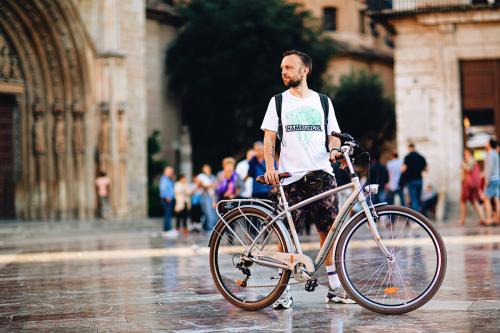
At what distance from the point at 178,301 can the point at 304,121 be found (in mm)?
1911

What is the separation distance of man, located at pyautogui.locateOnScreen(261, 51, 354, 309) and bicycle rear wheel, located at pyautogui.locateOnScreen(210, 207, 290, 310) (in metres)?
0.22

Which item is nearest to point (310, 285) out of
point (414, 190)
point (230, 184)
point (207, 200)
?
point (230, 184)

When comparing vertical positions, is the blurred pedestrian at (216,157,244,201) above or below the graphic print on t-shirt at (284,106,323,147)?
below

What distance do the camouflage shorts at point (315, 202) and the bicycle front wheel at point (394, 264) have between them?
384mm

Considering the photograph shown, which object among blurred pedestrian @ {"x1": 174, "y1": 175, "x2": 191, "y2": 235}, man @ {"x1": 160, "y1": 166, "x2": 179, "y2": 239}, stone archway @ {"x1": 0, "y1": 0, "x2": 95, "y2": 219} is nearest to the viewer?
man @ {"x1": 160, "y1": 166, "x2": 179, "y2": 239}

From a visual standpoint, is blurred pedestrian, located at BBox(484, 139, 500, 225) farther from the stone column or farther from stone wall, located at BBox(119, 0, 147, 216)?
A: stone wall, located at BBox(119, 0, 147, 216)

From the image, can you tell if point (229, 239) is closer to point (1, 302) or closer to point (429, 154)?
point (1, 302)

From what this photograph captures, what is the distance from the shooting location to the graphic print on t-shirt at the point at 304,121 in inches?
300

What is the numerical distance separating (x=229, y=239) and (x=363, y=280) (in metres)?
1.15

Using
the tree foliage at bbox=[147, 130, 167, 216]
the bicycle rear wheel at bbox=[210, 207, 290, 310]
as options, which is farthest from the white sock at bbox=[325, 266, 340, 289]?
the tree foliage at bbox=[147, 130, 167, 216]

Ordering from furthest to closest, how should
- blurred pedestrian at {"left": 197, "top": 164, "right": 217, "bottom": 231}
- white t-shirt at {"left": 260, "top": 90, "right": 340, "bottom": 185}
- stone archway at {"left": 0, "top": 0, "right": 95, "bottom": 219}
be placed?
1. stone archway at {"left": 0, "top": 0, "right": 95, "bottom": 219}
2. blurred pedestrian at {"left": 197, "top": 164, "right": 217, "bottom": 231}
3. white t-shirt at {"left": 260, "top": 90, "right": 340, "bottom": 185}

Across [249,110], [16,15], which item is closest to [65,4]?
[16,15]

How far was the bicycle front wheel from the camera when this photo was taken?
22.1 feet

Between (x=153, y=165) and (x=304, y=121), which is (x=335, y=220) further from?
(x=153, y=165)
